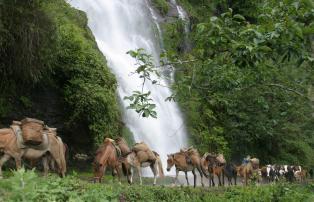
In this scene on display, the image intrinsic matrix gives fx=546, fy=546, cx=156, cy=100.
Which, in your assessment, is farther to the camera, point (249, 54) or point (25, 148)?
point (25, 148)

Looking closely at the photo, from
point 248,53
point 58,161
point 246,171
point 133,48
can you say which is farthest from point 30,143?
point 133,48

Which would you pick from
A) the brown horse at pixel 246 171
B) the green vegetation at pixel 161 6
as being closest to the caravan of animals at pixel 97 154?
the brown horse at pixel 246 171

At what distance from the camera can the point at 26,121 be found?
512 inches

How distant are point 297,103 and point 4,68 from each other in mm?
11362

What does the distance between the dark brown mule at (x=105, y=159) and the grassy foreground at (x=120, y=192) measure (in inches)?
21.5

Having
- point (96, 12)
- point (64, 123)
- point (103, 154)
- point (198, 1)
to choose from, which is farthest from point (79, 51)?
point (198, 1)

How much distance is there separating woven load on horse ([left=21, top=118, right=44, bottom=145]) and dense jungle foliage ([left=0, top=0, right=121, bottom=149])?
452 centimetres

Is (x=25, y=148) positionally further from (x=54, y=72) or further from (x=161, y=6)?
(x=161, y=6)

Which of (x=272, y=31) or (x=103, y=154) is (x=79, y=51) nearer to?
(x=103, y=154)

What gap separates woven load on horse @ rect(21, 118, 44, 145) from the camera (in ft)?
41.7

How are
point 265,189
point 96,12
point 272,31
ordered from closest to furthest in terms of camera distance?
1. point 272,31
2. point 265,189
3. point 96,12

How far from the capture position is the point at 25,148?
1294cm

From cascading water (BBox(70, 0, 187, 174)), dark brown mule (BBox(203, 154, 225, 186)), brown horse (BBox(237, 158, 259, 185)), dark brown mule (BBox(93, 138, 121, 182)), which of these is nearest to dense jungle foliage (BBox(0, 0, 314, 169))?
cascading water (BBox(70, 0, 187, 174))

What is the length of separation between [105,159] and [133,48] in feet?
60.9
